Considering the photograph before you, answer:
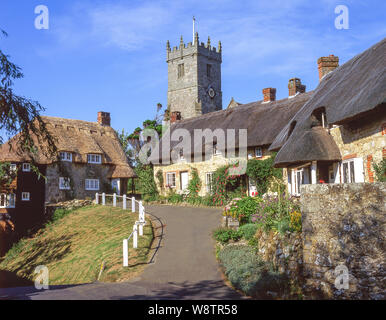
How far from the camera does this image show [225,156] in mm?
27641

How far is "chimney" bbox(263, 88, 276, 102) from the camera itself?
96.5 feet

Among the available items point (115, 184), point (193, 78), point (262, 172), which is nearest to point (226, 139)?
point (262, 172)

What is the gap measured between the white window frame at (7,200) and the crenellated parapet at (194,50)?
33455 millimetres

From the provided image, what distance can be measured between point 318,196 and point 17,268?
17959mm

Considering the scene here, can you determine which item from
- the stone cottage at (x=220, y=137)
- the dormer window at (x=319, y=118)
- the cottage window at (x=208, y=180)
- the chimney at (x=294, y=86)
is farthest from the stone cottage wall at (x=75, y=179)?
the dormer window at (x=319, y=118)

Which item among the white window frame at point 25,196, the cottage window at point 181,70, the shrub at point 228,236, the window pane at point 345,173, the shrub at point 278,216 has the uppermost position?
the cottage window at point 181,70

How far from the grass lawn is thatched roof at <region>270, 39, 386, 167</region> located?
673 centimetres

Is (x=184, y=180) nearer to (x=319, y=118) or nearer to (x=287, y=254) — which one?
(x=319, y=118)

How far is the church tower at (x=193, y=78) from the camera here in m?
54.4

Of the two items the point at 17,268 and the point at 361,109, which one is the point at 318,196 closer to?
the point at 361,109

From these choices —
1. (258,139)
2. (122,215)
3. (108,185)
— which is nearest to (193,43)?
(108,185)

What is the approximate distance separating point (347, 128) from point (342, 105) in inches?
46.8

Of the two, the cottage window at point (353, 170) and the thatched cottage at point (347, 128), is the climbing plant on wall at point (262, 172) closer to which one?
the thatched cottage at point (347, 128)

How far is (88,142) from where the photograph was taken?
1334 inches
